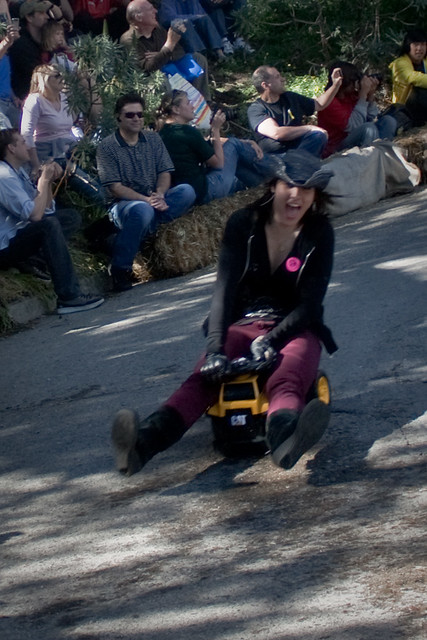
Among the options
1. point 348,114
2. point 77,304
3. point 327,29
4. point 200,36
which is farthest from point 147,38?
point 77,304

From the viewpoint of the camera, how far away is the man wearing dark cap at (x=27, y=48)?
10.7 m

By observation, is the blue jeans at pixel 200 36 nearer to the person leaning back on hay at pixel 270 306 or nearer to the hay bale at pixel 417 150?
the hay bale at pixel 417 150

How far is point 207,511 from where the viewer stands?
4.21 meters

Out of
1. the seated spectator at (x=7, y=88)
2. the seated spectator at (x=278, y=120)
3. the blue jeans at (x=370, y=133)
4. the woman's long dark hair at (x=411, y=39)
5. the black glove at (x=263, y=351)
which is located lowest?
the black glove at (x=263, y=351)

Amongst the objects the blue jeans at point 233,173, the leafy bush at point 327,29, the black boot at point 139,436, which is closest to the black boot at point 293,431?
the black boot at point 139,436

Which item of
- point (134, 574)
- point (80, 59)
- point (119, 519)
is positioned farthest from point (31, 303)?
point (134, 574)

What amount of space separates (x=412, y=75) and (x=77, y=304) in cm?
570

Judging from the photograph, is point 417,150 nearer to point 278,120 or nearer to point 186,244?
point 278,120

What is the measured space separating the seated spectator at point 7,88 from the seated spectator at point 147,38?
1.42 metres

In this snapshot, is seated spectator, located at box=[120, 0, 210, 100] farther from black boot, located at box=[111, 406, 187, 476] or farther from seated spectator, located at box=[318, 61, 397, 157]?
black boot, located at box=[111, 406, 187, 476]

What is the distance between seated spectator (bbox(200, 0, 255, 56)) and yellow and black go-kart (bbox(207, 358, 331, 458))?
9.77 metres

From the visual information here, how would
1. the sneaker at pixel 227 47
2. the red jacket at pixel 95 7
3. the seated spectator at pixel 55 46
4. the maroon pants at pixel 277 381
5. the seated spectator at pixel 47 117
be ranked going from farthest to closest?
the sneaker at pixel 227 47 → the red jacket at pixel 95 7 → the seated spectator at pixel 55 46 → the seated spectator at pixel 47 117 → the maroon pants at pixel 277 381

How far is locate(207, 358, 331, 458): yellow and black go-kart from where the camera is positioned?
4582 millimetres

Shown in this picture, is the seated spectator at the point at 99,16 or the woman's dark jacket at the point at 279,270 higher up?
the seated spectator at the point at 99,16
